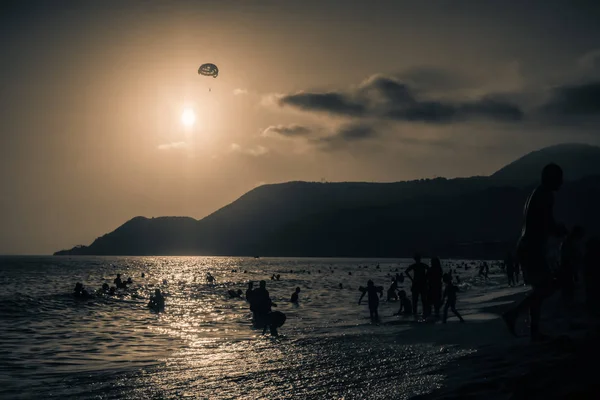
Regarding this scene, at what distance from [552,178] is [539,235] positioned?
0.77 metres

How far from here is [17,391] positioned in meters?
10.4

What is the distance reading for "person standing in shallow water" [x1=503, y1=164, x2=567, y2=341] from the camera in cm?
655

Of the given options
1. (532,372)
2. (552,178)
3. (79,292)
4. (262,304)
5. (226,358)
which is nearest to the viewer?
(532,372)

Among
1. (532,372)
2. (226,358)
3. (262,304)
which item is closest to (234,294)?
(262,304)

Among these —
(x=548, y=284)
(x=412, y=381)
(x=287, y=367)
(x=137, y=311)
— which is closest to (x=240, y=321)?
(x=137, y=311)

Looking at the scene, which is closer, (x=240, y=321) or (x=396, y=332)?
(x=396, y=332)

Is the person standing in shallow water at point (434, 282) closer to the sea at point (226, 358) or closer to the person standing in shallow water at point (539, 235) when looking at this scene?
the sea at point (226, 358)

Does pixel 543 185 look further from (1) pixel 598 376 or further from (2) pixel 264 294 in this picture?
(2) pixel 264 294

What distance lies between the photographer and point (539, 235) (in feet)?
21.5

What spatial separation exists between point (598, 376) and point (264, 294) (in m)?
14.8

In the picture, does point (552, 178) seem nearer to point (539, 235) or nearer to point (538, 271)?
point (539, 235)

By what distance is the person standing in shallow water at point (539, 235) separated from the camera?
6551 millimetres

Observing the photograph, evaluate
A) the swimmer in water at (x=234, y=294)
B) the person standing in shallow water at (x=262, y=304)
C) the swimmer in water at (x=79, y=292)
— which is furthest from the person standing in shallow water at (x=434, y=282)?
the swimmer in water at (x=79, y=292)

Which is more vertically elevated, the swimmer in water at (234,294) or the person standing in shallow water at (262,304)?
the person standing in shallow water at (262,304)
